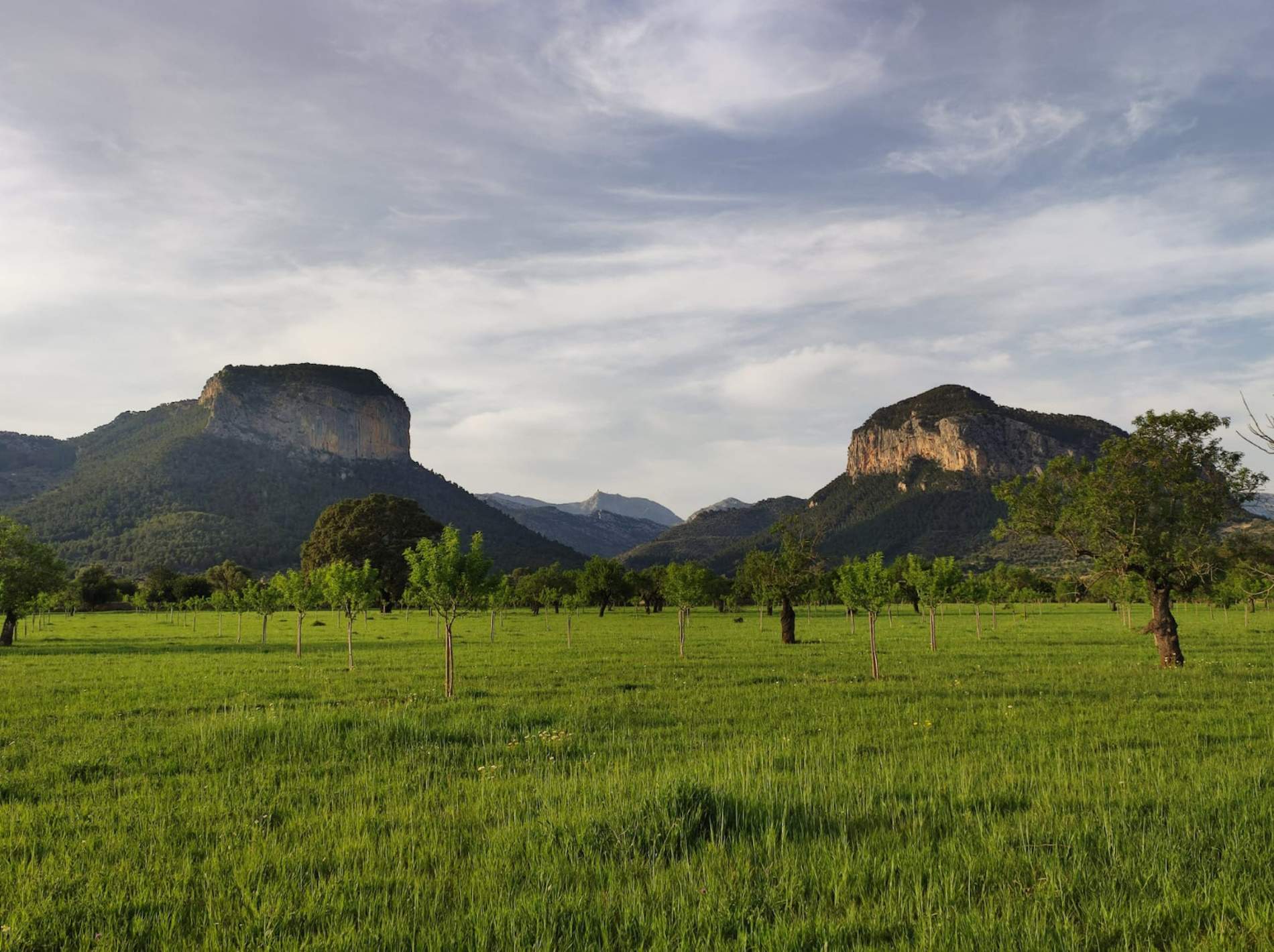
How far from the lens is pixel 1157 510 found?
2641 cm

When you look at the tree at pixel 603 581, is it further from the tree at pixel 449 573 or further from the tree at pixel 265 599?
the tree at pixel 449 573

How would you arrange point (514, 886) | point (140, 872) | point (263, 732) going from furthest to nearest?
1. point (263, 732)
2. point (140, 872)
3. point (514, 886)

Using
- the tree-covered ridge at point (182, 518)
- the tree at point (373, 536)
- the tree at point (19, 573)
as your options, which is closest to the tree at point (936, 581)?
the tree at point (19, 573)

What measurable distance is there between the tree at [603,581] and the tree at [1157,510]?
60833 mm

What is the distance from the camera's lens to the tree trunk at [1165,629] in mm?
25561

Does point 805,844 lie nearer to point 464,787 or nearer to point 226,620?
point 464,787

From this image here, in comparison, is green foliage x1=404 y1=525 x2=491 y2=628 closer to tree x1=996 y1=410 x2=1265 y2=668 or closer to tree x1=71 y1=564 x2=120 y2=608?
tree x1=996 y1=410 x2=1265 y2=668

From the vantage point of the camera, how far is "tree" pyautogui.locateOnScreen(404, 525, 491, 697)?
20953 millimetres

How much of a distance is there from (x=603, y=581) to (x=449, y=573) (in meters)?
66.5

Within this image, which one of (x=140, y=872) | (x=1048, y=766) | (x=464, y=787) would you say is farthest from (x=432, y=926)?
(x=1048, y=766)

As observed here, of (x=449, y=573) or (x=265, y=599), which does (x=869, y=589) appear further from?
(x=265, y=599)

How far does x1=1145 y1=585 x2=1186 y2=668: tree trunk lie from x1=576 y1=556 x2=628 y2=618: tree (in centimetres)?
6188

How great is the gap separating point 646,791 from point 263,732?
28.5 ft

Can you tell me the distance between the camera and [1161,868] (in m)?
5.87
